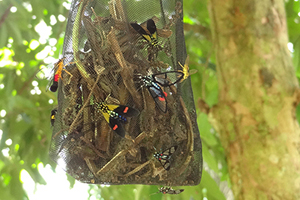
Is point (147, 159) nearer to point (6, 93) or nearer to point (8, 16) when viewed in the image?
point (6, 93)

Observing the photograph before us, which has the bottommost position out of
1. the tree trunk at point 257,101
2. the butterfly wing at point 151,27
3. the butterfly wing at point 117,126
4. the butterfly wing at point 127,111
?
the tree trunk at point 257,101

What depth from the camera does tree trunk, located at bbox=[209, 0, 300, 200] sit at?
109 cm

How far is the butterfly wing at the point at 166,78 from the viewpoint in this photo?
0.81 metres

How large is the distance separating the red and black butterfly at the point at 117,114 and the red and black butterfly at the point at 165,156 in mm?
167

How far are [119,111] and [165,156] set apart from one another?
0.22 m

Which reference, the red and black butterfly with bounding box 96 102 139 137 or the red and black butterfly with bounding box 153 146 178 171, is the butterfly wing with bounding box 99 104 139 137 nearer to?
the red and black butterfly with bounding box 96 102 139 137

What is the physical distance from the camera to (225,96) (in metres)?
1.26

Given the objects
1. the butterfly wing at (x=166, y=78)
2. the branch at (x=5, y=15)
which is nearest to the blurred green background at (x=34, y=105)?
the branch at (x=5, y=15)

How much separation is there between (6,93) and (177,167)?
1287 mm

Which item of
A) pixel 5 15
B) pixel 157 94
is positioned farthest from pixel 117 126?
pixel 5 15

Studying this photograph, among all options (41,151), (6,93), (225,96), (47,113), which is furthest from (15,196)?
(225,96)

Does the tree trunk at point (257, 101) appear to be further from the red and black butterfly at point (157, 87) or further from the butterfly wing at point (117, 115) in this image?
the butterfly wing at point (117, 115)

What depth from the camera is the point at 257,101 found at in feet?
3.82

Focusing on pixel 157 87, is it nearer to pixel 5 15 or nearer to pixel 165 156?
pixel 165 156
